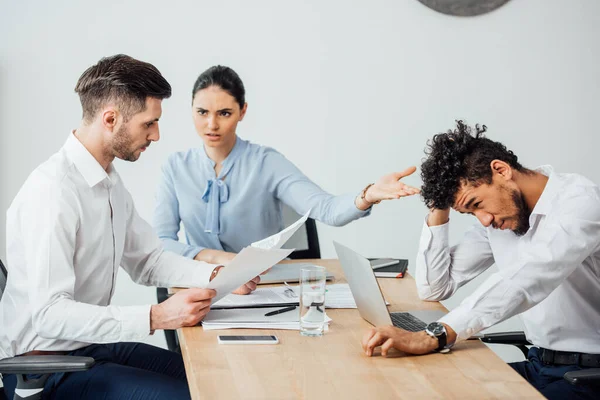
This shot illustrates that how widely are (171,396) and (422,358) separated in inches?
23.8

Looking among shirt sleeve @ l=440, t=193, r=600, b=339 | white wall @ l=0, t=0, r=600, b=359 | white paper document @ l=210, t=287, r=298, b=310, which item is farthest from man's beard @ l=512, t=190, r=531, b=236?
white wall @ l=0, t=0, r=600, b=359

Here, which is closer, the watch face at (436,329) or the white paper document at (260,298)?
the watch face at (436,329)

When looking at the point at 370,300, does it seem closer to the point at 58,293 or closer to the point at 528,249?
the point at 528,249

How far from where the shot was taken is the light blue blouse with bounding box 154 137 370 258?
2820 millimetres

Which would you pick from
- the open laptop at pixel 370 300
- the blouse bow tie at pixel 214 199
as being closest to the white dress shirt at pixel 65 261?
the open laptop at pixel 370 300

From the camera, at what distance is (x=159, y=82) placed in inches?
78.1

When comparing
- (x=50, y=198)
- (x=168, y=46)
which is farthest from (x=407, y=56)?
(x=50, y=198)

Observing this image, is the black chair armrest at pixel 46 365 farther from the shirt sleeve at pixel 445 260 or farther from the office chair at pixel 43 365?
the shirt sleeve at pixel 445 260

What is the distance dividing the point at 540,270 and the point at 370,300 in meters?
0.42

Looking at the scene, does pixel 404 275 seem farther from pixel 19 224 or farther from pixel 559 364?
pixel 19 224

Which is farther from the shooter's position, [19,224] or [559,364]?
[559,364]

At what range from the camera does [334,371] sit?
58.4 inches

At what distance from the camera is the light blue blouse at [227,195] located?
2.82 meters

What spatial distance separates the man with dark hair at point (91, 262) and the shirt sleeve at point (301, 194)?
2.01 ft
